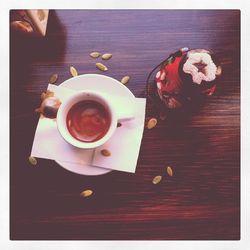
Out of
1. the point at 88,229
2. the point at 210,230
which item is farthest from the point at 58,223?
the point at 210,230

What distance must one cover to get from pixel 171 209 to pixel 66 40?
424 millimetres

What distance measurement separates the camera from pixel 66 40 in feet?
2.84

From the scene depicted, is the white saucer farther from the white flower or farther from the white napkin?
the white flower

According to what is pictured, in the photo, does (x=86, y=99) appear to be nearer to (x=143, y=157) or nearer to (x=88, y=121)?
(x=88, y=121)

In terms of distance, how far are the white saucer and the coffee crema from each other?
38mm

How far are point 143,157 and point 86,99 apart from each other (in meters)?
0.17

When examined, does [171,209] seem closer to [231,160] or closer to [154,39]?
[231,160]

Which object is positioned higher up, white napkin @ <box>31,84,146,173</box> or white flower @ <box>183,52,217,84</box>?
white flower @ <box>183,52,217,84</box>

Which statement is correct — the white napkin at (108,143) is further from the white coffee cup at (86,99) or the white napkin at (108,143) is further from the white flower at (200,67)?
the white flower at (200,67)

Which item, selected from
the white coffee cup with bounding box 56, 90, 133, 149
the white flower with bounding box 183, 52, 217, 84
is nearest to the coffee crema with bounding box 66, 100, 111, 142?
the white coffee cup with bounding box 56, 90, 133, 149

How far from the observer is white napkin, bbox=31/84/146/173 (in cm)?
83

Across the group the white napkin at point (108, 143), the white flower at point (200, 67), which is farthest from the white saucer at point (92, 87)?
the white flower at point (200, 67)
